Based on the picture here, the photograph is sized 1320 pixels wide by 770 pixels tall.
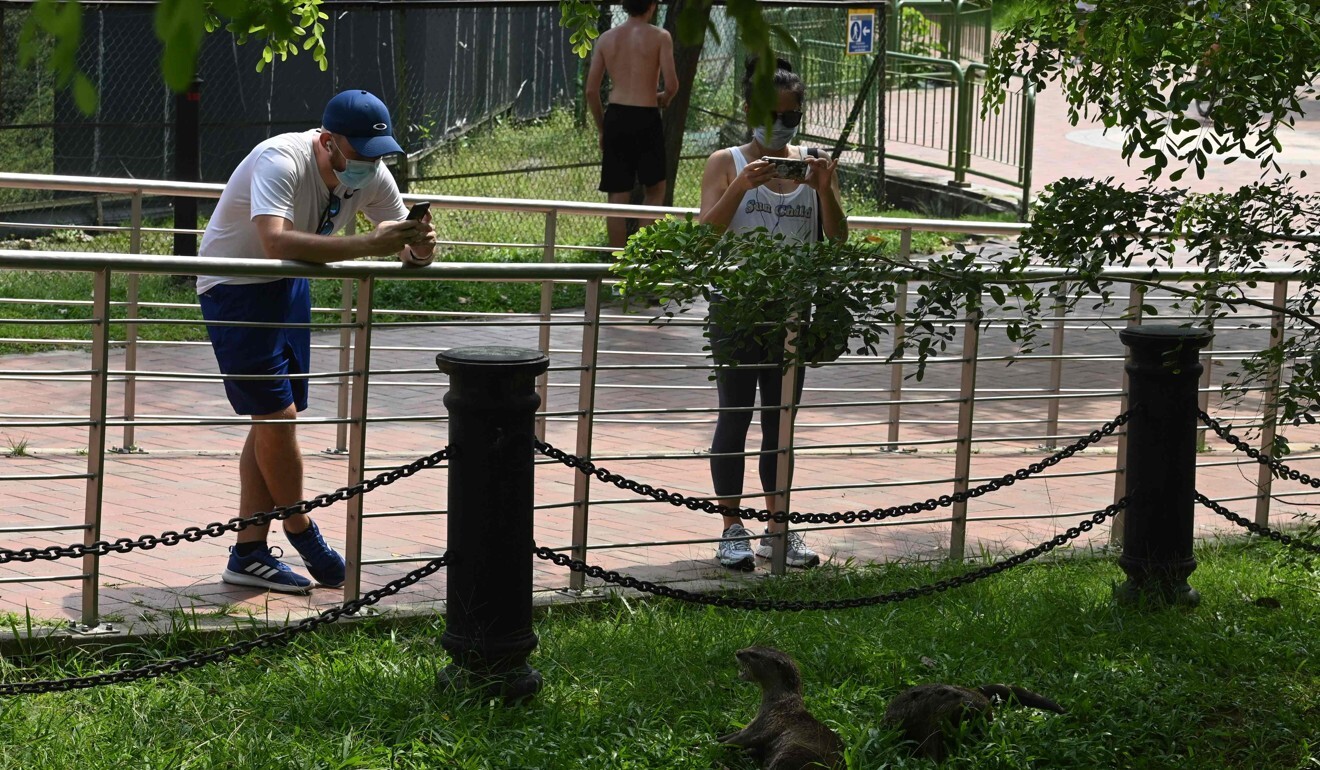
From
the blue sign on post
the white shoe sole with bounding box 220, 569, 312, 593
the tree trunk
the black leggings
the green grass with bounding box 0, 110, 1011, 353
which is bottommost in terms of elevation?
the white shoe sole with bounding box 220, 569, 312, 593

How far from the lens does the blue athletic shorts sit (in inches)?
220

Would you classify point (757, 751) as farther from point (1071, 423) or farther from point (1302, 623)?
point (1071, 423)

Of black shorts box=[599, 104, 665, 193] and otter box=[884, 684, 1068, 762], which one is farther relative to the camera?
black shorts box=[599, 104, 665, 193]

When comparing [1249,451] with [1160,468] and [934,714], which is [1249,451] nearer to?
[1160,468]

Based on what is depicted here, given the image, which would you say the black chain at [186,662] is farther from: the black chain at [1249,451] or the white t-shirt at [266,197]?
the black chain at [1249,451]

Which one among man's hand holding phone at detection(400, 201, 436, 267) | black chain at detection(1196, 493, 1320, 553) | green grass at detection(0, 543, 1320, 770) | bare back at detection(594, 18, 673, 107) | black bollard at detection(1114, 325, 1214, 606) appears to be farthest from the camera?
bare back at detection(594, 18, 673, 107)

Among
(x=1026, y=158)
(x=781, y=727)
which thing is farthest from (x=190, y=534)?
(x=1026, y=158)

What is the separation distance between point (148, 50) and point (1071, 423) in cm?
892

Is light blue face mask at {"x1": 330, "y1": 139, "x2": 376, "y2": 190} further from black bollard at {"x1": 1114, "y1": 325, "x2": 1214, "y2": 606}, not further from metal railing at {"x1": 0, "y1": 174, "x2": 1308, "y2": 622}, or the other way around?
black bollard at {"x1": 1114, "y1": 325, "x2": 1214, "y2": 606}

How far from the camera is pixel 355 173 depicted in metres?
5.81

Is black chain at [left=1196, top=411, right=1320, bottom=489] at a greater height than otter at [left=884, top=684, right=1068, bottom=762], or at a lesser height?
greater

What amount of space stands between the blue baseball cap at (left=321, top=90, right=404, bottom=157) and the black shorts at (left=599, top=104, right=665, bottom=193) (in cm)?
672

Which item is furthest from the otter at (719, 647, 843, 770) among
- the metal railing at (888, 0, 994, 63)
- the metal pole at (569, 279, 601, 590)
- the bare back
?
the metal railing at (888, 0, 994, 63)

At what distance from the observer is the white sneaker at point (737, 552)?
20.8 ft
